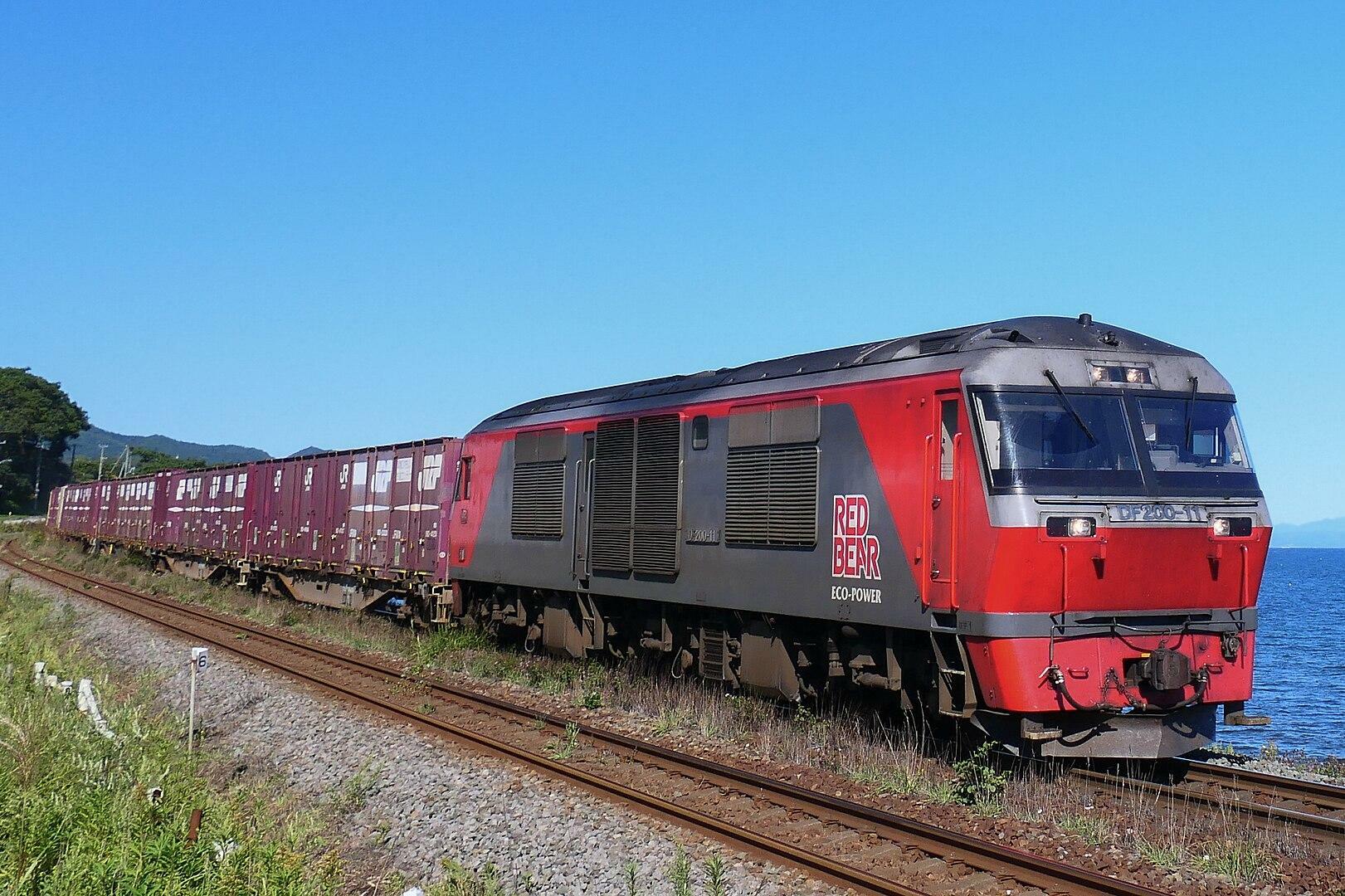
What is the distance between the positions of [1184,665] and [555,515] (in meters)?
8.86

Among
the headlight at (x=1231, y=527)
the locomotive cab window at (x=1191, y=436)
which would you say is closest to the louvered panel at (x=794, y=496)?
the locomotive cab window at (x=1191, y=436)

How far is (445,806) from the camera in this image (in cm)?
973

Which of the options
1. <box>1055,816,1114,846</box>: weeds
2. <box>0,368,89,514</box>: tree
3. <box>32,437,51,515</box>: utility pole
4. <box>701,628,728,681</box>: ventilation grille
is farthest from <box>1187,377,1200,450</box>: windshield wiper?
<box>32,437,51,515</box>: utility pole

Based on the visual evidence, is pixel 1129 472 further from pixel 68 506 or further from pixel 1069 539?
pixel 68 506

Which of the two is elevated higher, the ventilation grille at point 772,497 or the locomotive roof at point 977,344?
the locomotive roof at point 977,344

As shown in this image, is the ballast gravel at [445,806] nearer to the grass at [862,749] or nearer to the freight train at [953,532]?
the grass at [862,749]

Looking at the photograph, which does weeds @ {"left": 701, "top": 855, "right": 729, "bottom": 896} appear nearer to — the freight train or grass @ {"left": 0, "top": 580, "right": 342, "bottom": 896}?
grass @ {"left": 0, "top": 580, "right": 342, "bottom": 896}

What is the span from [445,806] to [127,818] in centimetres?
250

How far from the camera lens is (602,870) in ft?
26.1

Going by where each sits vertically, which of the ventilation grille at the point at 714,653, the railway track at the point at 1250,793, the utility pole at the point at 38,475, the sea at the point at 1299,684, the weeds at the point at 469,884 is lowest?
the sea at the point at 1299,684

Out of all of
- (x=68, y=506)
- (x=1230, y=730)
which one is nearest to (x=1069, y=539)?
(x=1230, y=730)

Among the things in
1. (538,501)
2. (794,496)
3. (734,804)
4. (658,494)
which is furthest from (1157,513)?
(538,501)

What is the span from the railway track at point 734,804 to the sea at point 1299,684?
3.90 metres

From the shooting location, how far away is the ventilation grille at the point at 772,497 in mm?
11344
